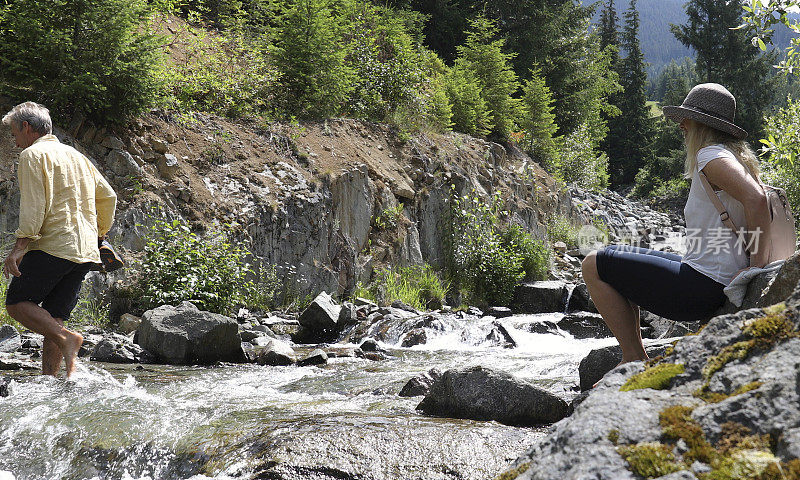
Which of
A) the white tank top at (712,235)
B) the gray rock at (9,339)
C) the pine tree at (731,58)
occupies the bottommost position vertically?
the gray rock at (9,339)

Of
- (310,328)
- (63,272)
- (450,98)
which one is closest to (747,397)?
(63,272)

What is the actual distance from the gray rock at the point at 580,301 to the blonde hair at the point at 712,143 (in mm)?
10381

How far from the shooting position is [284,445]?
3.77 m

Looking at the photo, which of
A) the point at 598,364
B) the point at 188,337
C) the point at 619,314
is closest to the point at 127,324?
the point at 188,337

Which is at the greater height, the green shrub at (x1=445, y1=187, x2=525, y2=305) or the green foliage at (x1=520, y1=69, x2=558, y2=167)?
the green foliage at (x1=520, y1=69, x2=558, y2=167)

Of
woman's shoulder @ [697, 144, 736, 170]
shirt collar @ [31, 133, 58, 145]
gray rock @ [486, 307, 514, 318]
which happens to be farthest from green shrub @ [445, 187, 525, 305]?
woman's shoulder @ [697, 144, 736, 170]

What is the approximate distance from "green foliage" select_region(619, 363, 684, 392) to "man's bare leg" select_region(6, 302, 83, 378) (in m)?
4.63

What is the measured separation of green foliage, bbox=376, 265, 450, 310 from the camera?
13.0m

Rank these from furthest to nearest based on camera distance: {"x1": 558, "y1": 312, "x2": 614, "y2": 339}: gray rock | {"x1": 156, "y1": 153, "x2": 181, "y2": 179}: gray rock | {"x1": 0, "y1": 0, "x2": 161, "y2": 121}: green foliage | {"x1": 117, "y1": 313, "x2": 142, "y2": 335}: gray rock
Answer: {"x1": 558, "y1": 312, "x2": 614, "y2": 339}: gray rock < {"x1": 156, "y1": 153, "x2": 181, "y2": 179}: gray rock < {"x1": 0, "y1": 0, "x2": 161, "y2": 121}: green foliage < {"x1": 117, "y1": 313, "x2": 142, "y2": 335}: gray rock

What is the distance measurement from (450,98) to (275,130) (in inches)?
311

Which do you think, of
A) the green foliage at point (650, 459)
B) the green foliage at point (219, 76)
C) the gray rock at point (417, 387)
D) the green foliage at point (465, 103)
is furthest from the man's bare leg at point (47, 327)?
the green foliage at point (465, 103)

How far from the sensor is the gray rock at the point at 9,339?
7057mm

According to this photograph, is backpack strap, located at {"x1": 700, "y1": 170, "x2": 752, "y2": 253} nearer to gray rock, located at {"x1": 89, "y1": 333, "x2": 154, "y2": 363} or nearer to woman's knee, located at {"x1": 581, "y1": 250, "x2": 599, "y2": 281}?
woman's knee, located at {"x1": 581, "y1": 250, "x2": 599, "y2": 281}

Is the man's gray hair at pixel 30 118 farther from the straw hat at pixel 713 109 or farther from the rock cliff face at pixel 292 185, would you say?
the straw hat at pixel 713 109
